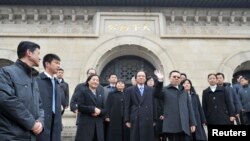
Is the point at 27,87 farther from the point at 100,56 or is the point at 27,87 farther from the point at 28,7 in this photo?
the point at 28,7

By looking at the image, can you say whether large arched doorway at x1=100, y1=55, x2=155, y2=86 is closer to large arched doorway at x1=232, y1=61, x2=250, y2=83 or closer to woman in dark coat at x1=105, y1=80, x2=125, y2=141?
large arched doorway at x1=232, y1=61, x2=250, y2=83

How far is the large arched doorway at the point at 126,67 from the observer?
13.1 meters

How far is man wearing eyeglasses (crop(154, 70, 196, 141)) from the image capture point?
600 cm

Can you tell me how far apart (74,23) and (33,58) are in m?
9.08

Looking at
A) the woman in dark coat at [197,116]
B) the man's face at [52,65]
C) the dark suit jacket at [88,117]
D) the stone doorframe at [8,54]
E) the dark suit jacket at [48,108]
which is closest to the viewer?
the dark suit jacket at [48,108]

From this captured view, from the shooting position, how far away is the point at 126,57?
44.0 ft

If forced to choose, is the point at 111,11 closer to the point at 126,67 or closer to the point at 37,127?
the point at 126,67

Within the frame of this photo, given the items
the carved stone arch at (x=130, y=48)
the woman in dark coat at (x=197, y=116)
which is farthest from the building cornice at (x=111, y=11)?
the woman in dark coat at (x=197, y=116)

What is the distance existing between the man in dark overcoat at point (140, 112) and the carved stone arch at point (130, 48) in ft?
19.0

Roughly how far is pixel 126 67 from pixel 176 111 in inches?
284

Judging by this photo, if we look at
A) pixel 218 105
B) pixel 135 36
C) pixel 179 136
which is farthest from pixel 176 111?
pixel 135 36

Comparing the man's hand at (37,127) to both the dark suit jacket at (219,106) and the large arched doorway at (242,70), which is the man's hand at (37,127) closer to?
the dark suit jacket at (219,106)

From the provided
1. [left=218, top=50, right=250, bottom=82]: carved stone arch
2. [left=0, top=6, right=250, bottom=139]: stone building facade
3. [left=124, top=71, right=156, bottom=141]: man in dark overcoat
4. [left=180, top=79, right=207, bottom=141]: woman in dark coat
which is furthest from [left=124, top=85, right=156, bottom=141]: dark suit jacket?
[left=218, top=50, right=250, bottom=82]: carved stone arch

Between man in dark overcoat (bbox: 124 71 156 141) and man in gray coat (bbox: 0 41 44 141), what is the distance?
8.71ft
